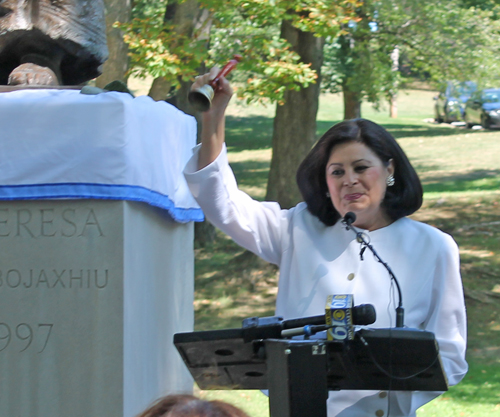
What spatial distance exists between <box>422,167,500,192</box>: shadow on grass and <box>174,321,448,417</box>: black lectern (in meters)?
13.7

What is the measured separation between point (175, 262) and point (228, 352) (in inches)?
83.5

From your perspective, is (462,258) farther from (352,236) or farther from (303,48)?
(352,236)

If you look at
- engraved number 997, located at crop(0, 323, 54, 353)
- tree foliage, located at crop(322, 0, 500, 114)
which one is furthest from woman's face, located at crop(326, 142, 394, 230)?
tree foliage, located at crop(322, 0, 500, 114)

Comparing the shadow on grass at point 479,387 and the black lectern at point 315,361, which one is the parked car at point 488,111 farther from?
the black lectern at point 315,361

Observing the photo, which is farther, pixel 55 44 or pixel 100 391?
pixel 55 44

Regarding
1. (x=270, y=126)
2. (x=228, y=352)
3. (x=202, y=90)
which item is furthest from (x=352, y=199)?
(x=270, y=126)

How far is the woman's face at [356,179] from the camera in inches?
102

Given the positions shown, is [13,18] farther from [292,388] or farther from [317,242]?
[292,388]

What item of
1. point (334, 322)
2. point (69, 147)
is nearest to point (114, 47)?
point (69, 147)

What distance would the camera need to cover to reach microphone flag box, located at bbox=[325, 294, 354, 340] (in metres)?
1.81

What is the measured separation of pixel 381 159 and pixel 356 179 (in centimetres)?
15

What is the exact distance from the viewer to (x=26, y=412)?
10.8 feet

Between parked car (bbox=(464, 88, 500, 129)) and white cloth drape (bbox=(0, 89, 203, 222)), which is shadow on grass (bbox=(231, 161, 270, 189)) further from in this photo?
white cloth drape (bbox=(0, 89, 203, 222))

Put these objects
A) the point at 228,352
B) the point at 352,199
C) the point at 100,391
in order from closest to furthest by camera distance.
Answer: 1. the point at 228,352
2. the point at 352,199
3. the point at 100,391
